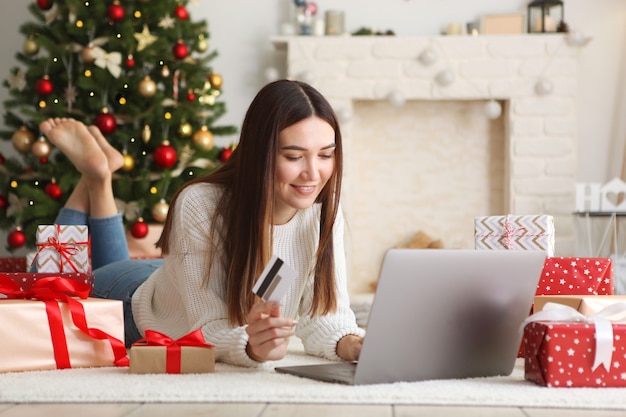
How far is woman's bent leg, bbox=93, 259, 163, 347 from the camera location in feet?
7.88

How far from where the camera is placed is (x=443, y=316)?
1.61 metres

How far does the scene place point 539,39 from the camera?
4883mm

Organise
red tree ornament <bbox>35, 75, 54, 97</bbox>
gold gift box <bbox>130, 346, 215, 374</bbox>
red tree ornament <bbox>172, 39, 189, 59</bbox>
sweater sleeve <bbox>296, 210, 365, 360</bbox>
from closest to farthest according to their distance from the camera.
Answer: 1. gold gift box <bbox>130, 346, 215, 374</bbox>
2. sweater sleeve <bbox>296, 210, 365, 360</bbox>
3. red tree ornament <bbox>35, 75, 54, 97</bbox>
4. red tree ornament <bbox>172, 39, 189, 59</bbox>

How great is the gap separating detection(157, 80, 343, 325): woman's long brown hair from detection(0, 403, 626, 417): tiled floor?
45cm

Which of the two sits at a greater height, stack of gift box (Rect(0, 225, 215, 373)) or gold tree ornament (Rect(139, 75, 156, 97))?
gold tree ornament (Rect(139, 75, 156, 97))

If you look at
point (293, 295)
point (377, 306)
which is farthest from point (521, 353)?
point (377, 306)

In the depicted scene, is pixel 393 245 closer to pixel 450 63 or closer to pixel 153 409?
pixel 450 63

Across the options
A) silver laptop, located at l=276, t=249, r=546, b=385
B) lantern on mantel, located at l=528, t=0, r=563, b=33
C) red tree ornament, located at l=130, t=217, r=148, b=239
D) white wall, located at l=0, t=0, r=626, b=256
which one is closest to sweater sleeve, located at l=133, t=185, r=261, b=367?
silver laptop, located at l=276, t=249, r=546, b=385

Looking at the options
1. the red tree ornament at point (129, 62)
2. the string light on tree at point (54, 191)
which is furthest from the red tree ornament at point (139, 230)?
the red tree ornament at point (129, 62)

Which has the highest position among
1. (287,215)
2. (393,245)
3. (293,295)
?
(287,215)

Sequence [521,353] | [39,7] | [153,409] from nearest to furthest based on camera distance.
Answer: [153,409], [521,353], [39,7]

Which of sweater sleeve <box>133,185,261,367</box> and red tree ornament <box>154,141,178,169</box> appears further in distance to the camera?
red tree ornament <box>154,141,178,169</box>

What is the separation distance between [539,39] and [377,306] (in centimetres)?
369

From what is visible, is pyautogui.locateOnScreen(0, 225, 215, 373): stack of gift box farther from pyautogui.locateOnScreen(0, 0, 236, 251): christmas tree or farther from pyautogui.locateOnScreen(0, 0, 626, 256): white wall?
pyautogui.locateOnScreen(0, 0, 626, 256): white wall
